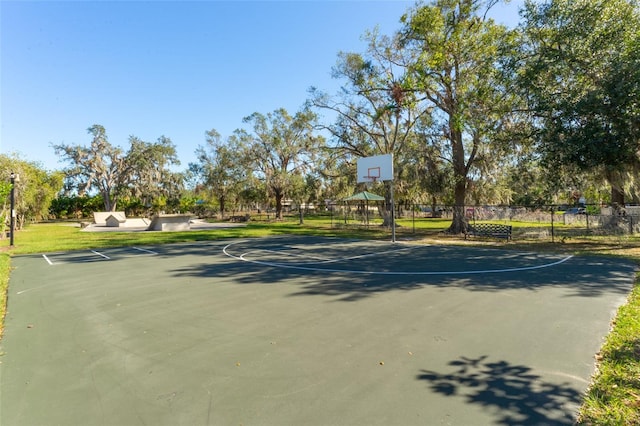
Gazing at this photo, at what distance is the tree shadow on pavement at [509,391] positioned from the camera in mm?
2730

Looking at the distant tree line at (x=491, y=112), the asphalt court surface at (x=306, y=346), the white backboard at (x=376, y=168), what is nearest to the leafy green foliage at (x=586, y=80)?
the distant tree line at (x=491, y=112)

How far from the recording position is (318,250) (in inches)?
547

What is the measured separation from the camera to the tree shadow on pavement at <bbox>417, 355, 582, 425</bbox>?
8.96 feet

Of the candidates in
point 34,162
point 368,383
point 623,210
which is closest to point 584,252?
point 623,210

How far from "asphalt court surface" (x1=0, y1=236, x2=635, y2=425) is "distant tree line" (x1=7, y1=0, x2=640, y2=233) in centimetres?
658

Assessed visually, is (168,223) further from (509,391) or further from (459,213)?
(509,391)

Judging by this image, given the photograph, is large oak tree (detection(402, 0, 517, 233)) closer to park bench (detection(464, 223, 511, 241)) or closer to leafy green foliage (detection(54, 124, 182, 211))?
park bench (detection(464, 223, 511, 241))

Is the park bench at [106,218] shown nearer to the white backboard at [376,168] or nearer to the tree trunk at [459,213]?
the white backboard at [376,168]

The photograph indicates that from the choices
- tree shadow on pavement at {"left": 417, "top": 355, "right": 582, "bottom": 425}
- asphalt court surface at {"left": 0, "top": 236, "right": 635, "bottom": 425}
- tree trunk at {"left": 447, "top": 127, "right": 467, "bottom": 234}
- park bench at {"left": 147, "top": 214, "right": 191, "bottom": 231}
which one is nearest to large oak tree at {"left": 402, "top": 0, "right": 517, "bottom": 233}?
tree trunk at {"left": 447, "top": 127, "right": 467, "bottom": 234}

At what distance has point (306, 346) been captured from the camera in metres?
4.25

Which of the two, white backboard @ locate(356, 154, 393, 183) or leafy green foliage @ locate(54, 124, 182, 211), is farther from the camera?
leafy green foliage @ locate(54, 124, 182, 211)

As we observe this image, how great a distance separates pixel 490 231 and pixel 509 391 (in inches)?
639

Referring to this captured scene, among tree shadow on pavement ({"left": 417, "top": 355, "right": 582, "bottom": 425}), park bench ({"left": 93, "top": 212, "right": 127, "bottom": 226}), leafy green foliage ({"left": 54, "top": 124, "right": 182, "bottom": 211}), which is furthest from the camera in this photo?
leafy green foliage ({"left": 54, "top": 124, "right": 182, "bottom": 211})

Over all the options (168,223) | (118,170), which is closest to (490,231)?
(168,223)
